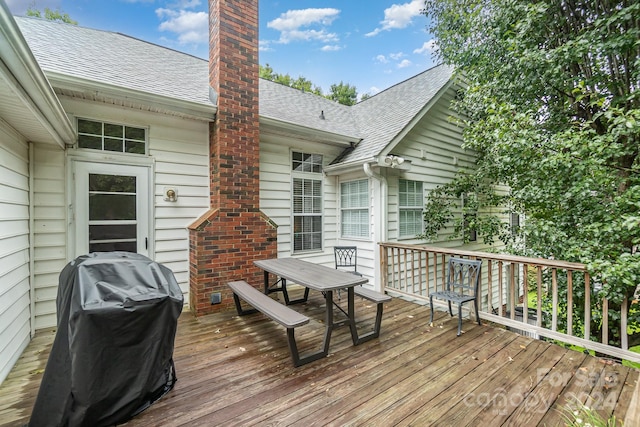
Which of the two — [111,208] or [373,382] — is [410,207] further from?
[111,208]

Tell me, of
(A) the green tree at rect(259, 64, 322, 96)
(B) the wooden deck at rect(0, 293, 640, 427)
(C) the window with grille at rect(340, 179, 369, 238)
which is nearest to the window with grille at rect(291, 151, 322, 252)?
(C) the window with grille at rect(340, 179, 369, 238)

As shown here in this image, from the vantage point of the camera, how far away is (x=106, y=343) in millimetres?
1814

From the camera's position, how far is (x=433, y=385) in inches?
94.6

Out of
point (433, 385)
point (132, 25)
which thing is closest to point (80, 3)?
point (132, 25)

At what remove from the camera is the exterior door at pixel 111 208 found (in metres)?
3.62

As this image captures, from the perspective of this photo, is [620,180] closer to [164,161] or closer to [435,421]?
[435,421]

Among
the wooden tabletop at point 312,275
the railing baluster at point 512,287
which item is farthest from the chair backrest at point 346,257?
the railing baluster at point 512,287

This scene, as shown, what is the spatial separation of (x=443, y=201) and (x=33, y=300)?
7.19m

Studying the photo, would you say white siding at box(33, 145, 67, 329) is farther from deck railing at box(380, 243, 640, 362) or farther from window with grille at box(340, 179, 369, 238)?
deck railing at box(380, 243, 640, 362)

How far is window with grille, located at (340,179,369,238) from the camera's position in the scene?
549cm

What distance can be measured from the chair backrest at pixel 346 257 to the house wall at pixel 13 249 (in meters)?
4.36

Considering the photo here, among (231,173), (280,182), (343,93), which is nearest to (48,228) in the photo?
(231,173)

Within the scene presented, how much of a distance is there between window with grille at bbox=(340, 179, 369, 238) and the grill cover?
13.0 ft

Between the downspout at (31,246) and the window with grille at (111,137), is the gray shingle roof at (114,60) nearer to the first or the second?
the window with grille at (111,137)
